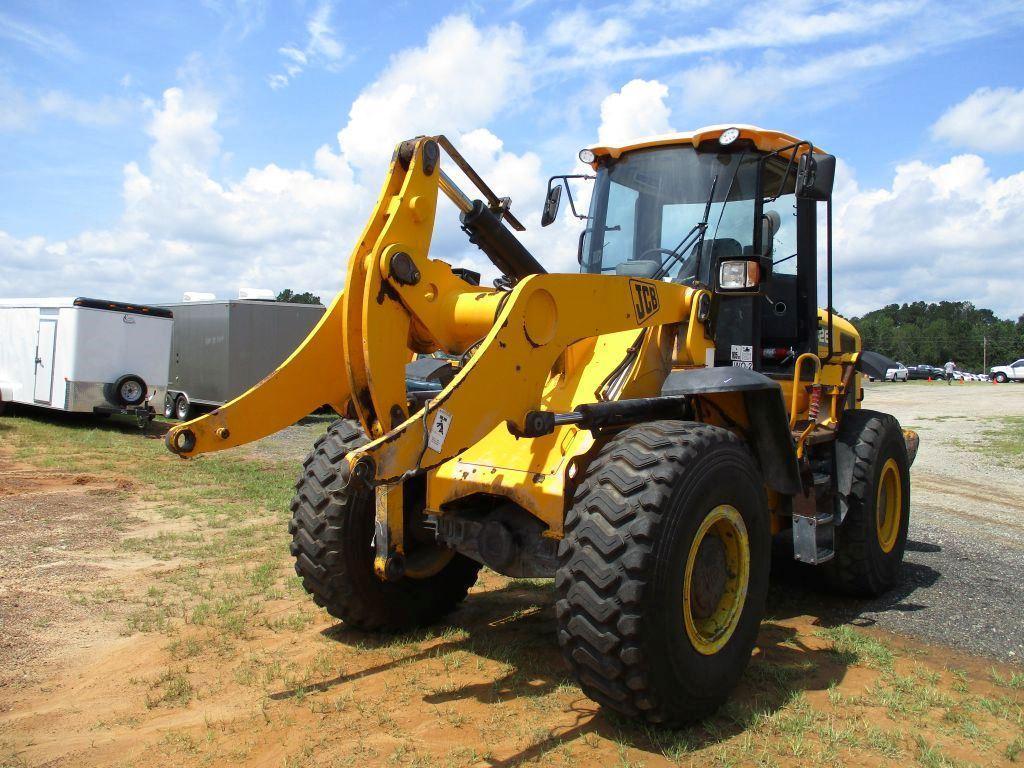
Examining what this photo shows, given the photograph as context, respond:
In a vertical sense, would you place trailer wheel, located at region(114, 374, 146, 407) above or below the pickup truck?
below

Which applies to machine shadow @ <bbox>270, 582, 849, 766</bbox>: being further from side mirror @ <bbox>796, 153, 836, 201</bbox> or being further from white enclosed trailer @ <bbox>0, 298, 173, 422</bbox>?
white enclosed trailer @ <bbox>0, 298, 173, 422</bbox>

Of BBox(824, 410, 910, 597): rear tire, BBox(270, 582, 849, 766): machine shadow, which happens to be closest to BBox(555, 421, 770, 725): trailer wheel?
BBox(270, 582, 849, 766): machine shadow

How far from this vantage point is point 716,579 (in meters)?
4.07

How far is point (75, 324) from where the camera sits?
1681 centimetres

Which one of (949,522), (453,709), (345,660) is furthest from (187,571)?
(949,522)

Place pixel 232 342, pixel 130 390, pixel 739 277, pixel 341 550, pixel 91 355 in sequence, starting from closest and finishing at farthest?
1. pixel 341 550
2. pixel 739 277
3. pixel 91 355
4. pixel 130 390
5. pixel 232 342

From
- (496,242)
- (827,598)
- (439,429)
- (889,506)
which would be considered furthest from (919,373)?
(439,429)

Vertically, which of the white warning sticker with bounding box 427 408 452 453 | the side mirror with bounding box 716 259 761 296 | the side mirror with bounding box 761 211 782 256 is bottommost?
the white warning sticker with bounding box 427 408 452 453

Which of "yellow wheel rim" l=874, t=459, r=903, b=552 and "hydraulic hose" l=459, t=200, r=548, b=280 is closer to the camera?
"hydraulic hose" l=459, t=200, r=548, b=280

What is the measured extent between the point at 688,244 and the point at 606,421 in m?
1.78

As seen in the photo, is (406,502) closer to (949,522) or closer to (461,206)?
(461,206)

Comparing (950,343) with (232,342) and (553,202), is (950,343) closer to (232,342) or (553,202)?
(232,342)

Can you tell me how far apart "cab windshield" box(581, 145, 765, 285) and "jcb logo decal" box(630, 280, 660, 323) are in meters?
0.77

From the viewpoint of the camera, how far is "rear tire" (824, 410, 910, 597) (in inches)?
233
